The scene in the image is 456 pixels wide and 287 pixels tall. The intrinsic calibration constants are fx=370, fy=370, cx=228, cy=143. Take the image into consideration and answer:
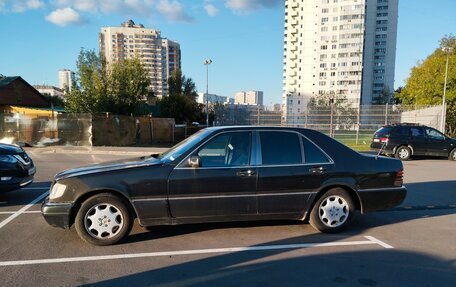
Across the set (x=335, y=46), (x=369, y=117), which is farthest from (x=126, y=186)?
(x=335, y=46)

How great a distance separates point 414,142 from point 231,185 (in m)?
15.0

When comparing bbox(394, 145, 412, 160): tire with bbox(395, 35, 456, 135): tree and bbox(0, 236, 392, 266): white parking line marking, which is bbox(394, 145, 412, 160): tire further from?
bbox(395, 35, 456, 135): tree

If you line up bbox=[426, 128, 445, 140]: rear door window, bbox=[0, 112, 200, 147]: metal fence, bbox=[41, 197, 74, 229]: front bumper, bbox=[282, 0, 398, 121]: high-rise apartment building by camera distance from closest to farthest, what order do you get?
bbox=[41, 197, 74, 229]: front bumper, bbox=[426, 128, 445, 140]: rear door window, bbox=[0, 112, 200, 147]: metal fence, bbox=[282, 0, 398, 121]: high-rise apartment building

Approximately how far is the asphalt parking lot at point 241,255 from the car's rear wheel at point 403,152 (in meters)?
11.6

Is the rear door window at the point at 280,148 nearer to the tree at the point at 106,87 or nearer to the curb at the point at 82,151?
the curb at the point at 82,151

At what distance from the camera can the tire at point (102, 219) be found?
5.01 metres

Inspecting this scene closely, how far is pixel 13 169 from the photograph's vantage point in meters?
7.49

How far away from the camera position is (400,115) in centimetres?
2662

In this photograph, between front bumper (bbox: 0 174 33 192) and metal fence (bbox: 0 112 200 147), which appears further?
metal fence (bbox: 0 112 200 147)

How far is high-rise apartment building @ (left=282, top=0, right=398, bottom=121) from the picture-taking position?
117 metres

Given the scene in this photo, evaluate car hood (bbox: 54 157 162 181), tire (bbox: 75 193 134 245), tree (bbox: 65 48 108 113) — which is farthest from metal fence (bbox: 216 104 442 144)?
tire (bbox: 75 193 134 245)

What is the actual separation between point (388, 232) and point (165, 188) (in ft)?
11.5

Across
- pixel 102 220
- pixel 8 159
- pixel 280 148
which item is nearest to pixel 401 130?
pixel 280 148

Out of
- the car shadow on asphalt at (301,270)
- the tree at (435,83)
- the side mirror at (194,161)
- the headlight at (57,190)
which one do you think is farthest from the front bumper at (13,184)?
the tree at (435,83)
